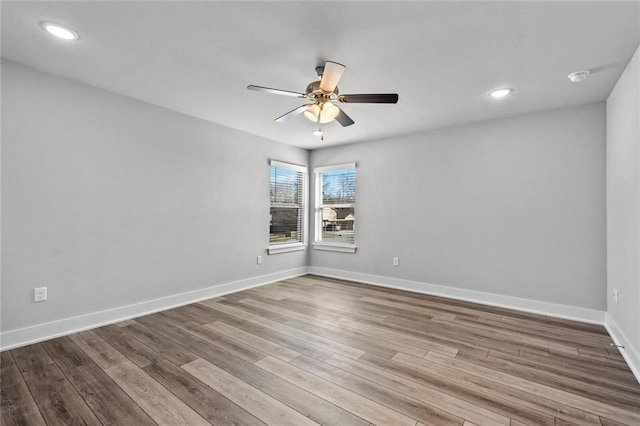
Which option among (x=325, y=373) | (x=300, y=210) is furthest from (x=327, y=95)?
(x=300, y=210)

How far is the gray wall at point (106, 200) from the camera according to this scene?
2.55 m

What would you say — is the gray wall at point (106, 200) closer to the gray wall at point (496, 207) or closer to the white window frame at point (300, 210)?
the white window frame at point (300, 210)

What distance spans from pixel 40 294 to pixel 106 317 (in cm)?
61

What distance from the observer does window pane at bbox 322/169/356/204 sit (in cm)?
526

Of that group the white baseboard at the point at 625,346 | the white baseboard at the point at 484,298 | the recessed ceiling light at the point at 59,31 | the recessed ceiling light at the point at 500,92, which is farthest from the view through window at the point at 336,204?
the recessed ceiling light at the point at 59,31

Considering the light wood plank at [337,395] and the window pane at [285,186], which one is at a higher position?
the window pane at [285,186]

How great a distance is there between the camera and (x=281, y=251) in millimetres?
5152

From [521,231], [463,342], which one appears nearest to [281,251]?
[463,342]

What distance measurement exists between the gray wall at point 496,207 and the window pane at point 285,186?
1237mm

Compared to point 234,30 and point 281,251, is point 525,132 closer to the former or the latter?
point 234,30

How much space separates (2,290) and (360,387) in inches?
119

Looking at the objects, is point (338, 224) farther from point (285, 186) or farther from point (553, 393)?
point (553, 393)

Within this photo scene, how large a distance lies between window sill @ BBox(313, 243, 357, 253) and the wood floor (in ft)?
6.14

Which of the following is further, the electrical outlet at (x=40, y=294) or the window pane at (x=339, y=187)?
the window pane at (x=339, y=187)
